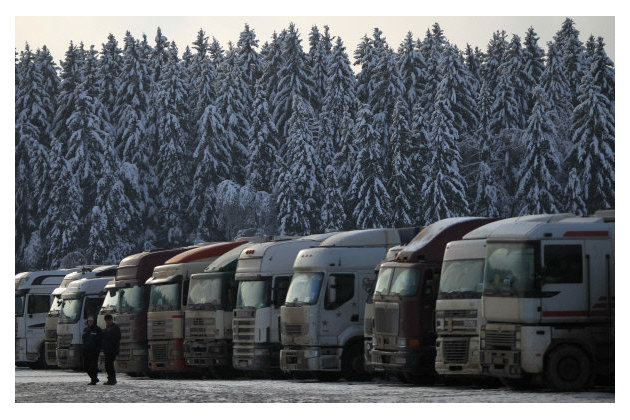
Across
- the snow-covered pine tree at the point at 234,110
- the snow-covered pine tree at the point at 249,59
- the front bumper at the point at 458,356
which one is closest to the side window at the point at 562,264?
the front bumper at the point at 458,356

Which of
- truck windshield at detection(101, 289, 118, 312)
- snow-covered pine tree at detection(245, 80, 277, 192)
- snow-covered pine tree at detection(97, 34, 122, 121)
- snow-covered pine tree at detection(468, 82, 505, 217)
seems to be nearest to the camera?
truck windshield at detection(101, 289, 118, 312)

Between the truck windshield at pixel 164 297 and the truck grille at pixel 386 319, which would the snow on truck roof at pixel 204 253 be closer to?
the truck windshield at pixel 164 297

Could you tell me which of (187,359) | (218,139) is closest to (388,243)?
(187,359)

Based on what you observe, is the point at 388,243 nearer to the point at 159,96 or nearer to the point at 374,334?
the point at 374,334

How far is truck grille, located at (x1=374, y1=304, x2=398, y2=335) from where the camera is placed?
28188 millimetres

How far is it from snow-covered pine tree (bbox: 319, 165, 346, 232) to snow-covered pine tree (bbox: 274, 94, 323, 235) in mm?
281

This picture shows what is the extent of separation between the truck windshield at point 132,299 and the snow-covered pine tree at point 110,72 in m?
21.6

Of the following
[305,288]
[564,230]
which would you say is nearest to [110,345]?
[305,288]

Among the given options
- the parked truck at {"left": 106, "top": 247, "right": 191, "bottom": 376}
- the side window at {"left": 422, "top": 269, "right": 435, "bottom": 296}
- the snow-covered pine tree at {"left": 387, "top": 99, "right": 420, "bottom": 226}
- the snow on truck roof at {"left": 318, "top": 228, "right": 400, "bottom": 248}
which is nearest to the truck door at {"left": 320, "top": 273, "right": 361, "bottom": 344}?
the snow on truck roof at {"left": 318, "top": 228, "right": 400, "bottom": 248}

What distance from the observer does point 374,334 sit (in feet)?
94.4

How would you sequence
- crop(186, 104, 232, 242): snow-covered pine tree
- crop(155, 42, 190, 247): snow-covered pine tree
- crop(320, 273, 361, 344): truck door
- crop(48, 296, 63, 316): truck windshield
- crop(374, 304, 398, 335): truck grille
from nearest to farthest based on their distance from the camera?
crop(374, 304, 398, 335): truck grille < crop(320, 273, 361, 344): truck door < crop(48, 296, 63, 316): truck windshield < crop(186, 104, 232, 242): snow-covered pine tree < crop(155, 42, 190, 247): snow-covered pine tree

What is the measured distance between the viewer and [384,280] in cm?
2878

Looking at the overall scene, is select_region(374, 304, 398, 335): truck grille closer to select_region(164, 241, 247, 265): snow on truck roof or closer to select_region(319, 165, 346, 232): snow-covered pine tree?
select_region(164, 241, 247, 265): snow on truck roof

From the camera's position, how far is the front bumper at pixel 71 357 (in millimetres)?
41250
